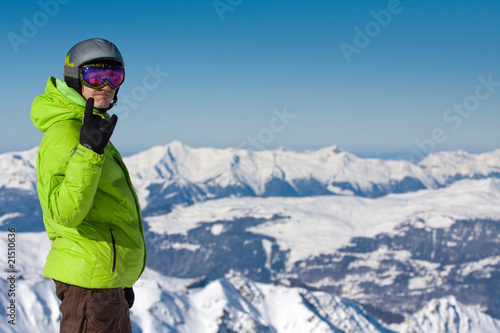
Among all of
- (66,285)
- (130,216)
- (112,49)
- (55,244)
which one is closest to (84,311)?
(66,285)

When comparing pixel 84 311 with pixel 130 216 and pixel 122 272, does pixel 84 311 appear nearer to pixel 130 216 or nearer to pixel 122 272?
pixel 122 272

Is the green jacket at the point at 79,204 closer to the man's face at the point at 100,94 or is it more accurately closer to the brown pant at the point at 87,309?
the man's face at the point at 100,94

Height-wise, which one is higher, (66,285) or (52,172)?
(52,172)

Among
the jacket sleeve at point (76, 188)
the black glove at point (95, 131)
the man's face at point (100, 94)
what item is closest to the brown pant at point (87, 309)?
the jacket sleeve at point (76, 188)

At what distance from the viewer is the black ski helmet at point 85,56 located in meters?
6.05

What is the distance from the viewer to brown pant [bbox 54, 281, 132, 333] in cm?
602

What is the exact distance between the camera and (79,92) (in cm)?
618

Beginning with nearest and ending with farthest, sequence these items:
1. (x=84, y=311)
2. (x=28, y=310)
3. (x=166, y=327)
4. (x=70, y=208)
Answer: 1. (x=70, y=208)
2. (x=84, y=311)
3. (x=28, y=310)
4. (x=166, y=327)

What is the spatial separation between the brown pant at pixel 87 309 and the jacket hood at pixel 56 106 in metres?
2.39

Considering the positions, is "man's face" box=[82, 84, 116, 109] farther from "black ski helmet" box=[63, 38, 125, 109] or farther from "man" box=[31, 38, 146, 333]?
"black ski helmet" box=[63, 38, 125, 109]

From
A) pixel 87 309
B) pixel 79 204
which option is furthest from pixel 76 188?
pixel 87 309

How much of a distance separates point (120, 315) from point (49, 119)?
10.1 feet

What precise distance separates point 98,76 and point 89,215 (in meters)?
2.01

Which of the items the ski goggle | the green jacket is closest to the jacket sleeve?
the green jacket
